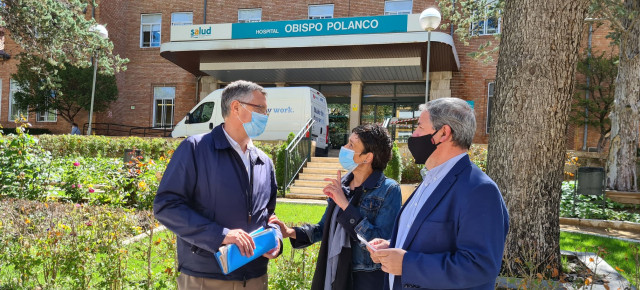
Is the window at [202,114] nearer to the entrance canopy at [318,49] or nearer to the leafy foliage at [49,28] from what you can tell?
the entrance canopy at [318,49]

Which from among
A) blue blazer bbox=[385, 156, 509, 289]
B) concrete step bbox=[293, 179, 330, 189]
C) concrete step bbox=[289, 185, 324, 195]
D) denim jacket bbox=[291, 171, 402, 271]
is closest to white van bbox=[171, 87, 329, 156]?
concrete step bbox=[293, 179, 330, 189]

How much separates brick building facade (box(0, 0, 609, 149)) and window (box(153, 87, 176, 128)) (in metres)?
0.05

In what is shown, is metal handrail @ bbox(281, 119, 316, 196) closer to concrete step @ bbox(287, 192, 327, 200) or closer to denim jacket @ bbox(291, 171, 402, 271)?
concrete step @ bbox(287, 192, 327, 200)

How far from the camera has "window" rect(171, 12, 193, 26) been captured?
23.3 metres

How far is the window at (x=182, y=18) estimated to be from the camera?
76.5ft

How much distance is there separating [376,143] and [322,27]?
1477 cm

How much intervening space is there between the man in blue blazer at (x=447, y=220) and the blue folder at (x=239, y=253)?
649mm

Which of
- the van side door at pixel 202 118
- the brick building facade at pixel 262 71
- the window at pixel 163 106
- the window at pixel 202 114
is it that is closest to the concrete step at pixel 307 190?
the brick building facade at pixel 262 71

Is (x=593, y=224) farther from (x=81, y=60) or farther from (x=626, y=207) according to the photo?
(x=81, y=60)

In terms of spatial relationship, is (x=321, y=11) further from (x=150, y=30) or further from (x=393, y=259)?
(x=393, y=259)

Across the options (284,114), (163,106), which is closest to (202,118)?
(284,114)

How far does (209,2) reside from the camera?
22.9m

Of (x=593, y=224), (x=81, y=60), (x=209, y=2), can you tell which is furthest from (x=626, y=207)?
(x=209, y=2)

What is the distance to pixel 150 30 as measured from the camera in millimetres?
23766
